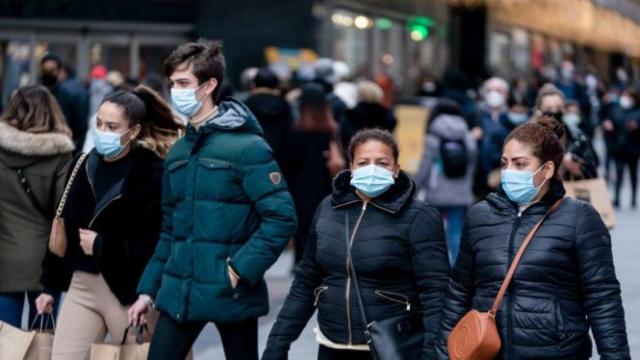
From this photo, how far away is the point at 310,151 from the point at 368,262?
22.2 ft

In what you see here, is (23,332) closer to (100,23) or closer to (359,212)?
(359,212)

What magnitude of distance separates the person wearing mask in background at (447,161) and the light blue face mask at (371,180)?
645 centimetres

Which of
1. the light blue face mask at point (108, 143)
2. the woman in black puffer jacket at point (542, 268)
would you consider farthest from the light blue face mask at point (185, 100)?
the woman in black puffer jacket at point (542, 268)

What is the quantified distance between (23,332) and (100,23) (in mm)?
16441

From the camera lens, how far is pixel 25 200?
7.69m

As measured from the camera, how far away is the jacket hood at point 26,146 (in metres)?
7.66

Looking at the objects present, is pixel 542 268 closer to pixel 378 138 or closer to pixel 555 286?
pixel 555 286

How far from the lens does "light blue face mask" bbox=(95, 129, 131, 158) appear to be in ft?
22.3

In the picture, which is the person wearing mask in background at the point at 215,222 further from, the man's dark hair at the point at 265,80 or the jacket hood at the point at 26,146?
the man's dark hair at the point at 265,80

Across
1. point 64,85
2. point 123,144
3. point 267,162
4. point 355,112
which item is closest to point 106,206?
point 123,144

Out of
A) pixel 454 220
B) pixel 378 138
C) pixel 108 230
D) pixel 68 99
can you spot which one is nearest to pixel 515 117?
pixel 454 220

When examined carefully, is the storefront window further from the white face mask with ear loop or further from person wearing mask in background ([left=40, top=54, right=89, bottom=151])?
the white face mask with ear loop

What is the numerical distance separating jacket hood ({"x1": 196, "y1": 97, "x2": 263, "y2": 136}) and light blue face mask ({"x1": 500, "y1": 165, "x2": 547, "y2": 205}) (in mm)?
1194

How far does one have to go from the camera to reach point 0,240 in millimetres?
7695
